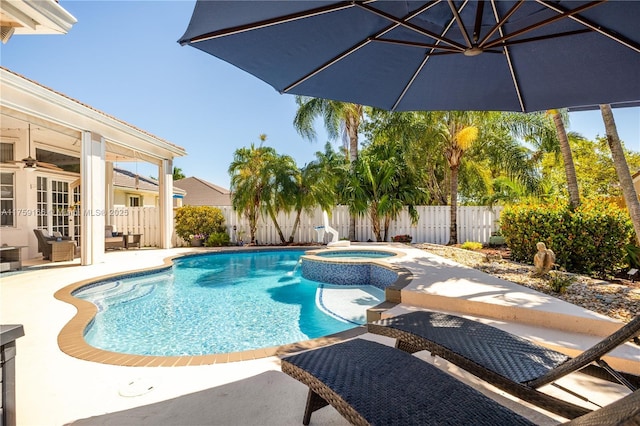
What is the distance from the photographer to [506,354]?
6.88 feet

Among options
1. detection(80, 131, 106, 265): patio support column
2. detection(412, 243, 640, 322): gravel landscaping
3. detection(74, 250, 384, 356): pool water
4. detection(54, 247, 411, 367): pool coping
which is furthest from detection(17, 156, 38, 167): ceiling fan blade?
detection(412, 243, 640, 322): gravel landscaping

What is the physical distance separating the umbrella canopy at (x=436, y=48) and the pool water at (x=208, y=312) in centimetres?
342

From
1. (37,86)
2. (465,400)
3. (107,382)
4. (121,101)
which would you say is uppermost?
(121,101)

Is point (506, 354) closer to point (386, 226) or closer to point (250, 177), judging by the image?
point (250, 177)

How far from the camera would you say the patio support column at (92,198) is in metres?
8.24

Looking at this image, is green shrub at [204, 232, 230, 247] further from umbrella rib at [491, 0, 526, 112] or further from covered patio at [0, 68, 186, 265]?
umbrella rib at [491, 0, 526, 112]

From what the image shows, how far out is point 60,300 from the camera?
5066 millimetres

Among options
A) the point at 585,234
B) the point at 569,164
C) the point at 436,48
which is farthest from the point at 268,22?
the point at 569,164

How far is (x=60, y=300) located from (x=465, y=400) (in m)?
5.99

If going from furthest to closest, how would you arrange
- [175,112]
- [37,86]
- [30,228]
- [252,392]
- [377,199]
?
[175,112], [377,199], [30,228], [37,86], [252,392]

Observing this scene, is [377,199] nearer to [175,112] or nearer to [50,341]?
[50,341]

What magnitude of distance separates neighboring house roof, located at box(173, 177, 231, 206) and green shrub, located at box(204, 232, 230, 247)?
15.1m

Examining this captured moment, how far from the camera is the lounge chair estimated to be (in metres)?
1.42

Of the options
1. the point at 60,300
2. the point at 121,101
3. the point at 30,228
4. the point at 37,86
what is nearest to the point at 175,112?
the point at 121,101
